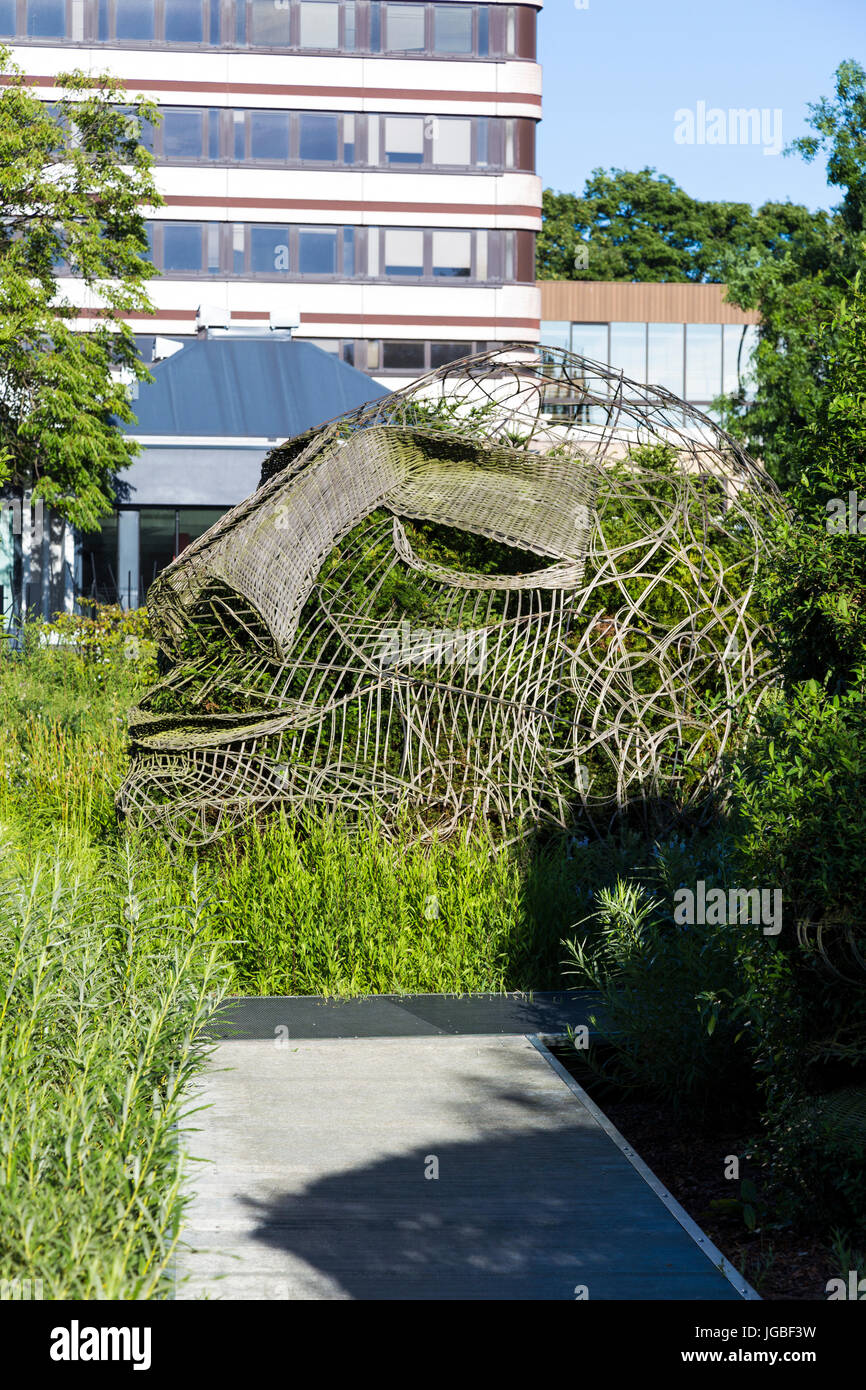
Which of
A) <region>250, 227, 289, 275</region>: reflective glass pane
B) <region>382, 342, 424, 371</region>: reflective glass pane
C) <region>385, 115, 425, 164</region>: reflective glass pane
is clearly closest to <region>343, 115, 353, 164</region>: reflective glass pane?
<region>385, 115, 425, 164</region>: reflective glass pane

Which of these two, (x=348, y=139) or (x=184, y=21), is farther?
(x=348, y=139)

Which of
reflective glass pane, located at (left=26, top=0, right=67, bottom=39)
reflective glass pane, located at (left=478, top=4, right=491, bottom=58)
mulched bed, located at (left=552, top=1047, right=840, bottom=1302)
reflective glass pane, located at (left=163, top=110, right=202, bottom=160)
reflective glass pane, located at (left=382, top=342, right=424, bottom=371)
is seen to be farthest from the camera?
reflective glass pane, located at (left=382, top=342, right=424, bottom=371)

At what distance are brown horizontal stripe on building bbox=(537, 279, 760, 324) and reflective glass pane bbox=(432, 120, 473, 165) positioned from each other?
694 centimetres

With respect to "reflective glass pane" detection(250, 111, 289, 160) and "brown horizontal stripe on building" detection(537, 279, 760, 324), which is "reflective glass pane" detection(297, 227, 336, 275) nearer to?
"reflective glass pane" detection(250, 111, 289, 160)

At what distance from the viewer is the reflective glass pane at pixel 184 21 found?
3853 centimetres

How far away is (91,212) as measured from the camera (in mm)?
22938

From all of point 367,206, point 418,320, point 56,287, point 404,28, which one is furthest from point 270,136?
point 56,287

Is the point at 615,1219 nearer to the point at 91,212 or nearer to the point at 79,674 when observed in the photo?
the point at 79,674

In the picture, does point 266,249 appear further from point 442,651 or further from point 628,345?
point 442,651

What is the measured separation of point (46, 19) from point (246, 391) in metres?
18.6

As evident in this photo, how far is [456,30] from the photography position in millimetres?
39312

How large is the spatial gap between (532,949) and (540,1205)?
2.75m

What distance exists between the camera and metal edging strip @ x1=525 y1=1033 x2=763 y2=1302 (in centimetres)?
388

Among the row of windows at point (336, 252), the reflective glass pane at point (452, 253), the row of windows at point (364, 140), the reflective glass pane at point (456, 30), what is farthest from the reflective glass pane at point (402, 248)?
the reflective glass pane at point (456, 30)
